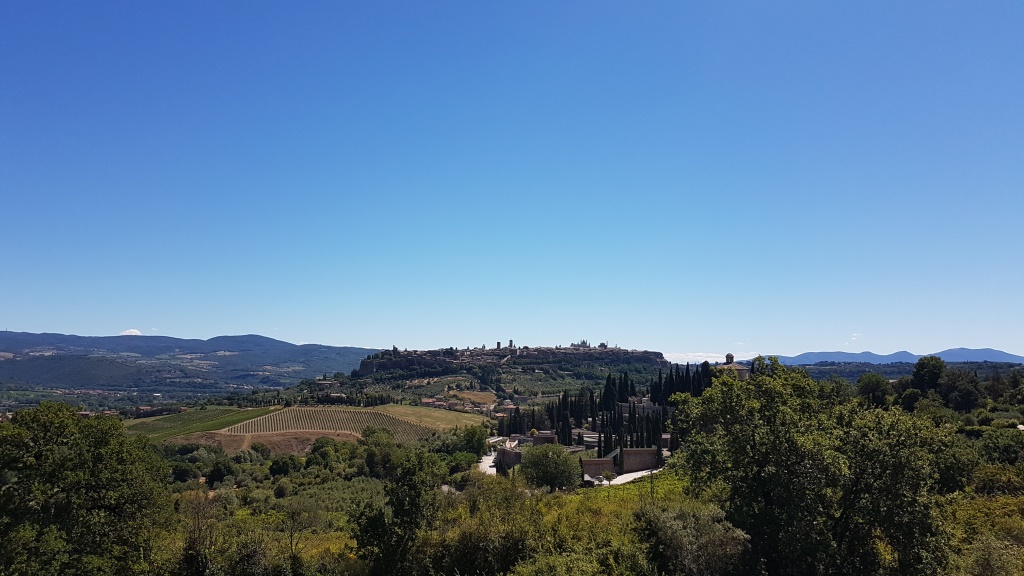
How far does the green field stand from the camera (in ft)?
315

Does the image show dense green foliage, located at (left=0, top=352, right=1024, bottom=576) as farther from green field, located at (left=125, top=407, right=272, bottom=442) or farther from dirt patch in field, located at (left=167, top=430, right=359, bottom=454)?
green field, located at (left=125, top=407, right=272, bottom=442)

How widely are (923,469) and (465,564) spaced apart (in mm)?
13729

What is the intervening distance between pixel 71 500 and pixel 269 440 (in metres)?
77.2

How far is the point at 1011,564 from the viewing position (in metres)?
14.2

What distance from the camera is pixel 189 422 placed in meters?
107

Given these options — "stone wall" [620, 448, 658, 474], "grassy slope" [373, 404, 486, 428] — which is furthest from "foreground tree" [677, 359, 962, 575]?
"grassy slope" [373, 404, 486, 428]

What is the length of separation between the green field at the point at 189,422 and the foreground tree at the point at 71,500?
79.5 meters

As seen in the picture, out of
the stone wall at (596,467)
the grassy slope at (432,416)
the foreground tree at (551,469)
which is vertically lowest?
the grassy slope at (432,416)

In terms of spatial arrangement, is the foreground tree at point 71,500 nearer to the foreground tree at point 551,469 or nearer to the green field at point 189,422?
the foreground tree at point 551,469

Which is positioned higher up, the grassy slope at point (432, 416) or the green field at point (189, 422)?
the grassy slope at point (432, 416)

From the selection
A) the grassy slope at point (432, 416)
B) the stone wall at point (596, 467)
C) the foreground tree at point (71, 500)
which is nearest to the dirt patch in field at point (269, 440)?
the grassy slope at point (432, 416)

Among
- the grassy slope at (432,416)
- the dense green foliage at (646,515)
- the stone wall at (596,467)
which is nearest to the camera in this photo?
the dense green foliage at (646,515)

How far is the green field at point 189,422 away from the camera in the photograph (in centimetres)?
9612

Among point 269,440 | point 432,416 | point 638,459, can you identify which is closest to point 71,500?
point 638,459
